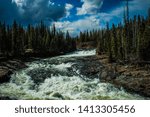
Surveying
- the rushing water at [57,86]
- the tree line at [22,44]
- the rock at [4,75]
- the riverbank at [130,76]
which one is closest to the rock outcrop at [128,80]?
the riverbank at [130,76]

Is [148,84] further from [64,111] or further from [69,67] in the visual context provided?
[64,111]

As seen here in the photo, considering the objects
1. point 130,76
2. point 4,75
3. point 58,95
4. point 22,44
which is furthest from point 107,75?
point 22,44

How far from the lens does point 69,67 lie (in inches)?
1118

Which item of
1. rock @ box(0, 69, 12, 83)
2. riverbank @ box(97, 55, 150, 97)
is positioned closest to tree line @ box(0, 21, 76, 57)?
rock @ box(0, 69, 12, 83)

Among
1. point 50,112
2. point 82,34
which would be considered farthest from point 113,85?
point 82,34

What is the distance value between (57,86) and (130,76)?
6867 millimetres

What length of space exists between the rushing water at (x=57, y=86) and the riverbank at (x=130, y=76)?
1094 millimetres

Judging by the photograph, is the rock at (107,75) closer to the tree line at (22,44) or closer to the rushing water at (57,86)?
the rushing water at (57,86)

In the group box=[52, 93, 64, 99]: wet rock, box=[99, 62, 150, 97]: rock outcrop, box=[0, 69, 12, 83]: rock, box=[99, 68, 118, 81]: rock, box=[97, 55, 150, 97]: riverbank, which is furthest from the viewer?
box=[99, 68, 118, 81]: rock

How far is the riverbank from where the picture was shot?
70.4 feet

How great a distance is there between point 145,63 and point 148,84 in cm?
683

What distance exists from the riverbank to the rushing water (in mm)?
1094

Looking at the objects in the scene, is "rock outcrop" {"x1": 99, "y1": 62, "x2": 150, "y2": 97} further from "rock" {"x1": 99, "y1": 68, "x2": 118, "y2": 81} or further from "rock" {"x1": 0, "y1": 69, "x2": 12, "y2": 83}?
"rock" {"x1": 0, "y1": 69, "x2": 12, "y2": 83}

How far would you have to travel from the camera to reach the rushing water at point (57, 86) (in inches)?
745
